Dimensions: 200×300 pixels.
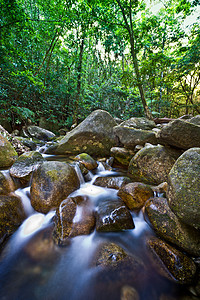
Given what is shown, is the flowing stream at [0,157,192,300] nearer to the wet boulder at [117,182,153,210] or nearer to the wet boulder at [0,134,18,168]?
the wet boulder at [117,182,153,210]

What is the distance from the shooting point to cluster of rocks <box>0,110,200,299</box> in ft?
5.31

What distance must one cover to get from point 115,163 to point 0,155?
3.57 m

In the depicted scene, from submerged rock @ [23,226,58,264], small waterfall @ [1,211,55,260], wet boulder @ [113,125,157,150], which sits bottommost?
submerged rock @ [23,226,58,264]

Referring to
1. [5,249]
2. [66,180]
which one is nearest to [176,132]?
[66,180]

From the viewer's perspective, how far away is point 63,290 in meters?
1.50

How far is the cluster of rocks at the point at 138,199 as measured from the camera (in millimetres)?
1619

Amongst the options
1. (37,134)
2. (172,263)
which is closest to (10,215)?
(172,263)

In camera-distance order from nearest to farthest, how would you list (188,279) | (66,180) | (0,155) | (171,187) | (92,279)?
(188,279)
(92,279)
(171,187)
(66,180)
(0,155)

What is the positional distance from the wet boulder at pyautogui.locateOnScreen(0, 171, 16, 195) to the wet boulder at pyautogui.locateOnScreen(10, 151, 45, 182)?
12cm

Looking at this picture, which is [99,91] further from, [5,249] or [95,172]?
[5,249]

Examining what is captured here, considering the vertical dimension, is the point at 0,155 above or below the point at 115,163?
above

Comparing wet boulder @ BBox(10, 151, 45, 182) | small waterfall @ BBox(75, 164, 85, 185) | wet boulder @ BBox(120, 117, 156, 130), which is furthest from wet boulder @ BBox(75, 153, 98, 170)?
wet boulder @ BBox(120, 117, 156, 130)

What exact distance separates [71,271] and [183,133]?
332 centimetres

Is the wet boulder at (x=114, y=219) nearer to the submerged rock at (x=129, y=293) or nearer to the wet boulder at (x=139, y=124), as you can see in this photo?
the submerged rock at (x=129, y=293)
